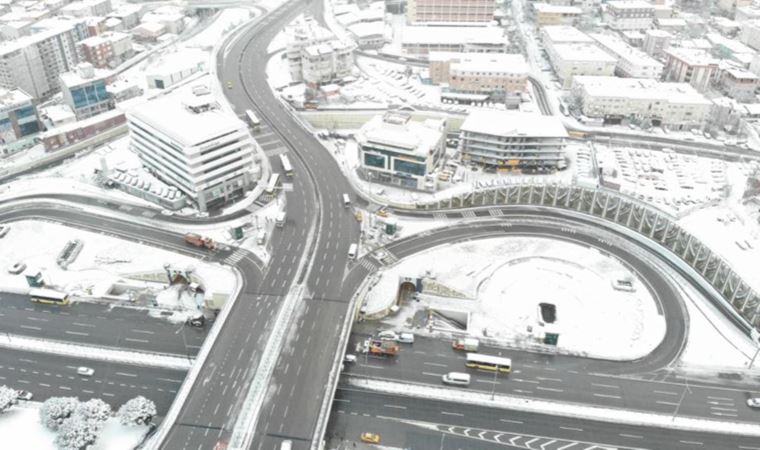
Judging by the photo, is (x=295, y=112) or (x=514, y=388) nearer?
(x=514, y=388)

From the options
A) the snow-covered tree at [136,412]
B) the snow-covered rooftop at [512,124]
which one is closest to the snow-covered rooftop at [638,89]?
the snow-covered rooftop at [512,124]

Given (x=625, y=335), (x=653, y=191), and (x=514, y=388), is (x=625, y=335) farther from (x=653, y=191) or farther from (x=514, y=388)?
(x=653, y=191)

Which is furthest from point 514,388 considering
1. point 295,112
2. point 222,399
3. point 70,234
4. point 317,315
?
point 295,112

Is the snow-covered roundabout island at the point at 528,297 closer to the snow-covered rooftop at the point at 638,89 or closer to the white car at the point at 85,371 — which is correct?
the white car at the point at 85,371

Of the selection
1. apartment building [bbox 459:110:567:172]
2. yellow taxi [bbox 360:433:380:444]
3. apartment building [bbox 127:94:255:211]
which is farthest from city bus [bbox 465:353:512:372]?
apartment building [bbox 127:94:255:211]

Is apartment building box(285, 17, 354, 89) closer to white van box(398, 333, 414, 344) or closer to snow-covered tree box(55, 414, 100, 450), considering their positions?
white van box(398, 333, 414, 344)

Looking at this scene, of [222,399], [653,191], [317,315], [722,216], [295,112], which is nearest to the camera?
[222,399]
